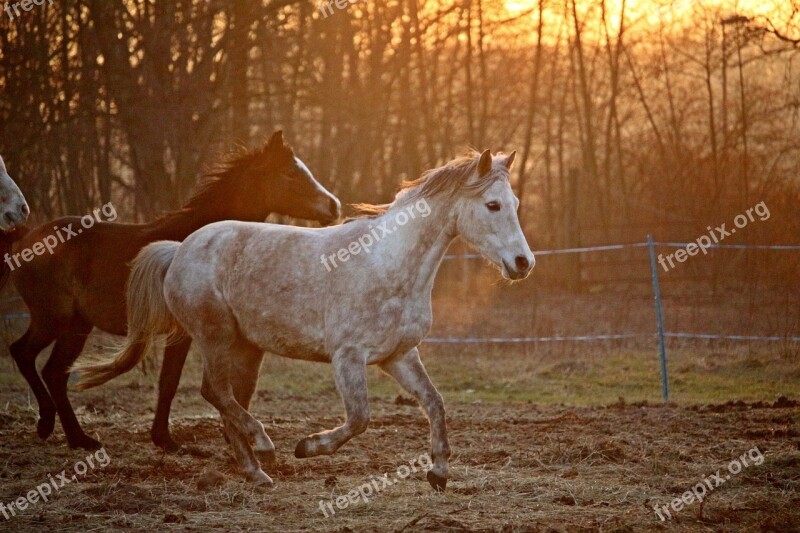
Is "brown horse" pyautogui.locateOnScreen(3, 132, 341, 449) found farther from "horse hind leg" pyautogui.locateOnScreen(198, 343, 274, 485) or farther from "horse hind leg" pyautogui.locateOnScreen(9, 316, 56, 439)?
"horse hind leg" pyautogui.locateOnScreen(198, 343, 274, 485)

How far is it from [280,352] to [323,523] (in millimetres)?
1414

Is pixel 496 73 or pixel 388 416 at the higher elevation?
pixel 496 73

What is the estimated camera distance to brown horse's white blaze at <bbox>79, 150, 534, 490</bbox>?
5113mm

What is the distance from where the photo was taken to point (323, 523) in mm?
4430

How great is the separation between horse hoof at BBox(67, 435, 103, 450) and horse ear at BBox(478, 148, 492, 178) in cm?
364

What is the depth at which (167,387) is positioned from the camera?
6.95 metres

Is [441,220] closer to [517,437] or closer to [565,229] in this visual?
[517,437]

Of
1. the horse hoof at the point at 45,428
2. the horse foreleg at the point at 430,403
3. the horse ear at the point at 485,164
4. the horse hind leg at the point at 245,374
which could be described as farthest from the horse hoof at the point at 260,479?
the horse hoof at the point at 45,428

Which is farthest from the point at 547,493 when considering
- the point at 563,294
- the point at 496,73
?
the point at 496,73

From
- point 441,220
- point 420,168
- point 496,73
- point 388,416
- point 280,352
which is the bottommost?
point 388,416

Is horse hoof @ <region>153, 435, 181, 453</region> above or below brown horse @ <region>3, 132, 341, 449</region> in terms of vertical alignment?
below

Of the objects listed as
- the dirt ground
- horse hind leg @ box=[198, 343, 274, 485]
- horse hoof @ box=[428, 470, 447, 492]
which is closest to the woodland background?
the dirt ground

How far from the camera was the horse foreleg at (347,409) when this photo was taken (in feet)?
16.1

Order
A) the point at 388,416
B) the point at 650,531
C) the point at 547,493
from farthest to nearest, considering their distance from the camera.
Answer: the point at 388,416
the point at 547,493
the point at 650,531
